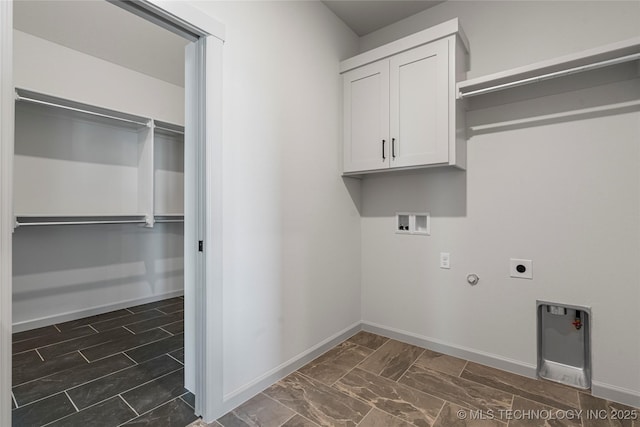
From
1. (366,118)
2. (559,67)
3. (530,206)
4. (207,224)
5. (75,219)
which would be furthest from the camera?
(75,219)

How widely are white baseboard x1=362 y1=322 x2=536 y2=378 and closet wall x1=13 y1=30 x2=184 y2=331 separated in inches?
116

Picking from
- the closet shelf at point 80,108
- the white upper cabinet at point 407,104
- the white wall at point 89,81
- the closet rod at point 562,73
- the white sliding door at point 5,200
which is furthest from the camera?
the white wall at point 89,81

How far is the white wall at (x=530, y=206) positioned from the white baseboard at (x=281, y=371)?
0.56 metres

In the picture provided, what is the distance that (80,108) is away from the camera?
3.02 m

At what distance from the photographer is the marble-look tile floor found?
168 centimetres

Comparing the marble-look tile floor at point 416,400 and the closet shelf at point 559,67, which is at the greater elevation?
the closet shelf at point 559,67

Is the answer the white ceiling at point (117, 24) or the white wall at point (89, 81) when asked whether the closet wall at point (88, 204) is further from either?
the white ceiling at point (117, 24)

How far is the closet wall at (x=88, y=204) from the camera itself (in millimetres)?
2949

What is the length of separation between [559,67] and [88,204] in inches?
174

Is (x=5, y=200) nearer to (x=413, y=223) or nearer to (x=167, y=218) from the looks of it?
(x=413, y=223)

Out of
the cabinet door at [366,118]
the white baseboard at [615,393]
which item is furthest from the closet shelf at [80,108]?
the white baseboard at [615,393]

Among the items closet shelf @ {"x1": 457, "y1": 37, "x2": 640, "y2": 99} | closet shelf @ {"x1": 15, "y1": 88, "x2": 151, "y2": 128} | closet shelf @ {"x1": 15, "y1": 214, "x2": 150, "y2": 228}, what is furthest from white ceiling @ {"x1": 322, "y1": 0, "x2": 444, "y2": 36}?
closet shelf @ {"x1": 15, "y1": 214, "x2": 150, "y2": 228}

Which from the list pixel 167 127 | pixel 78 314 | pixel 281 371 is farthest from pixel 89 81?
pixel 281 371

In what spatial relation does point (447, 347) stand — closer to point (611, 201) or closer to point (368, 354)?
point (368, 354)
